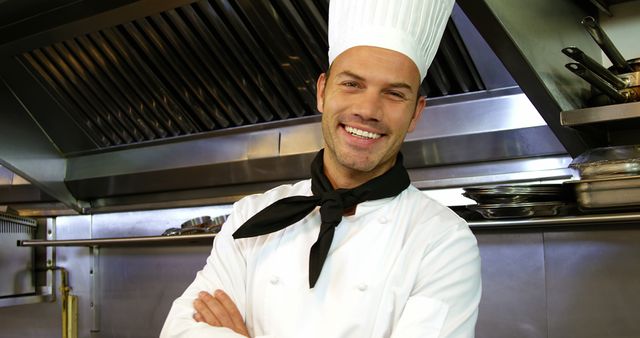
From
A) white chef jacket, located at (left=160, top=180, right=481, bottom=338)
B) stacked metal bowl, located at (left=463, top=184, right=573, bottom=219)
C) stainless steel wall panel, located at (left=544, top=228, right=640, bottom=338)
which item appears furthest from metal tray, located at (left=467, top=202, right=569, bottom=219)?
white chef jacket, located at (left=160, top=180, right=481, bottom=338)

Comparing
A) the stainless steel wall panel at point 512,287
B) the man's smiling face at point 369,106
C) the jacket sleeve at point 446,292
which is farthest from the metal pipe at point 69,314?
the jacket sleeve at point 446,292

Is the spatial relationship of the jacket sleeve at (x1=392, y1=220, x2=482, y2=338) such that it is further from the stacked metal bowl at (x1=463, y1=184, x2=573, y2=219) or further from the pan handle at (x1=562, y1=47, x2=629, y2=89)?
the pan handle at (x1=562, y1=47, x2=629, y2=89)

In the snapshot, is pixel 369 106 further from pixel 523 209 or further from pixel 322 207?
pixel 523 209

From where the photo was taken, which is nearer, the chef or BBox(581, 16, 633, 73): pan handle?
the chef

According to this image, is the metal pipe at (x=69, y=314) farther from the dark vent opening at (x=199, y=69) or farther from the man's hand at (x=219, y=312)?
the man's hand at (x=219, y=312)

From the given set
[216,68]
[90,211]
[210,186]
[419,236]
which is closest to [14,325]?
[90,211]

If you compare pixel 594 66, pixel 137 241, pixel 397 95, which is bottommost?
pixel 137 241

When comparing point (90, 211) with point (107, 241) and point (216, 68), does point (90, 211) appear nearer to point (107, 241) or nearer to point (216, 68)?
point (107, 241)

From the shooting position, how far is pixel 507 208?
1.90 meters

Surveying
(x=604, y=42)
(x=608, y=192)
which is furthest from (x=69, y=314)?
(x=604, y=42)

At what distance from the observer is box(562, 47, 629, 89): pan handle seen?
1.74 metres

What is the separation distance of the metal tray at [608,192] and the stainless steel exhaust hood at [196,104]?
20 cm

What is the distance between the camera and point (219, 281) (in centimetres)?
147

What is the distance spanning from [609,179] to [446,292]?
2.32ft
